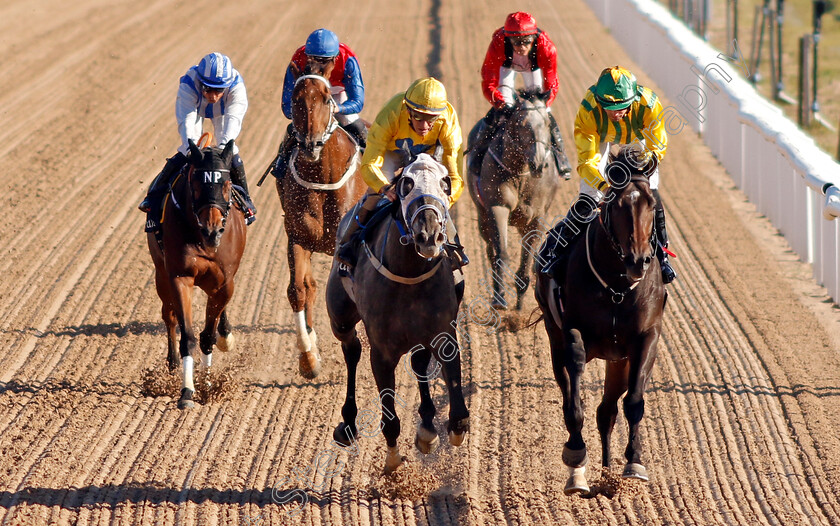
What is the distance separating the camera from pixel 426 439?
590cm

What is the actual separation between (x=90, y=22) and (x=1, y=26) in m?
2.03

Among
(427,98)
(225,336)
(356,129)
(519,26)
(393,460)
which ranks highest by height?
(427,98)

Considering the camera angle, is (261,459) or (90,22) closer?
(261,459)

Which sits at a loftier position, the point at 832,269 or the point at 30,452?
the point at 30,452

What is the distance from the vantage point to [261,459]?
6.49m

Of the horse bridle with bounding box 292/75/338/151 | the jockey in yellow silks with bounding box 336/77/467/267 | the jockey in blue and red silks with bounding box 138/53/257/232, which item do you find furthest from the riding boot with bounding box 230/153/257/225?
the jockey in yellow silks with bounding box 336/77/467/267

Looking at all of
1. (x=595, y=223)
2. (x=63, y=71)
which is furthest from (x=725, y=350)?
(x=63, y=71)

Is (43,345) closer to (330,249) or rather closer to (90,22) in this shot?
(330,249)

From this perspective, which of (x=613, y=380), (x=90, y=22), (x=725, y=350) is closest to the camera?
(x=613, y=380)

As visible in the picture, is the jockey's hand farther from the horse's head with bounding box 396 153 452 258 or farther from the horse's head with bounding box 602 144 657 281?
the horse's head with bounding box 602 144 657 281

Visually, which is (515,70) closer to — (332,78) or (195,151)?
(332,78)

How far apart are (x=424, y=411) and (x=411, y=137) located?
1659 millimetres

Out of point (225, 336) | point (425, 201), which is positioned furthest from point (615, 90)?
point (225, 336)

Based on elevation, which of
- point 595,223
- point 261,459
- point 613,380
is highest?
point 595,223
